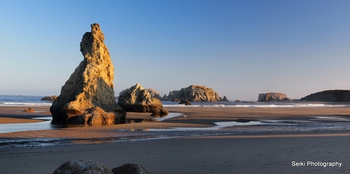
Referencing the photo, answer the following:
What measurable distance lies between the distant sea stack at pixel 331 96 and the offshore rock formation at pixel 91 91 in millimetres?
147285

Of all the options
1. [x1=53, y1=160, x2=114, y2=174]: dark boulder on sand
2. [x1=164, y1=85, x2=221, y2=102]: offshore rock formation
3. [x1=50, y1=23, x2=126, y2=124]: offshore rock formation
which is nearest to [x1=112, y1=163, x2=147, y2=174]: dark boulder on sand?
[x1=53, y1=160, x2=114, y2=174]: dark boulder on sand

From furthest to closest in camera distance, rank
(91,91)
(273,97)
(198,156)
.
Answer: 1. (273,97)
2. (91,91)
3. (198,156)

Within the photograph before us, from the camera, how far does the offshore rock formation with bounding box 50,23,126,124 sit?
24609mm

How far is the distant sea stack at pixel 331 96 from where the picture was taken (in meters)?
150

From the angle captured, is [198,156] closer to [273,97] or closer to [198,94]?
[198,94]

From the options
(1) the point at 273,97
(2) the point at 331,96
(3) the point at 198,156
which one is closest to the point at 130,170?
(3) the point at 198,156

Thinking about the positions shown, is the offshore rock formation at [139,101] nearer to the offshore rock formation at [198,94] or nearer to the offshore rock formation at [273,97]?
the offshore rock formation at [198,94]

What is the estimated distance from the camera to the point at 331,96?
524 ft

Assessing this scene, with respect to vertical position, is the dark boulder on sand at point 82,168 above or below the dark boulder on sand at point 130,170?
above

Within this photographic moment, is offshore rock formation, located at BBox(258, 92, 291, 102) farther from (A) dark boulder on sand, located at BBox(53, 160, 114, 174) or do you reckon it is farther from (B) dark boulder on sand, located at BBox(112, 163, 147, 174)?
(A) dark boulder on sand, located at BBox(53, 160, 114, 174)

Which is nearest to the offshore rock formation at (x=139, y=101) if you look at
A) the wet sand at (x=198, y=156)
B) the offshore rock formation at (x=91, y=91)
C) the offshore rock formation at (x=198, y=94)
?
the offshore rock formation at (x=91, y=91)

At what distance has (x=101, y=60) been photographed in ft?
97.2

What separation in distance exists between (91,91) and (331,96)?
163m

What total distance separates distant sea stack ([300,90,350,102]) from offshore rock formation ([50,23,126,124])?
14728cm
